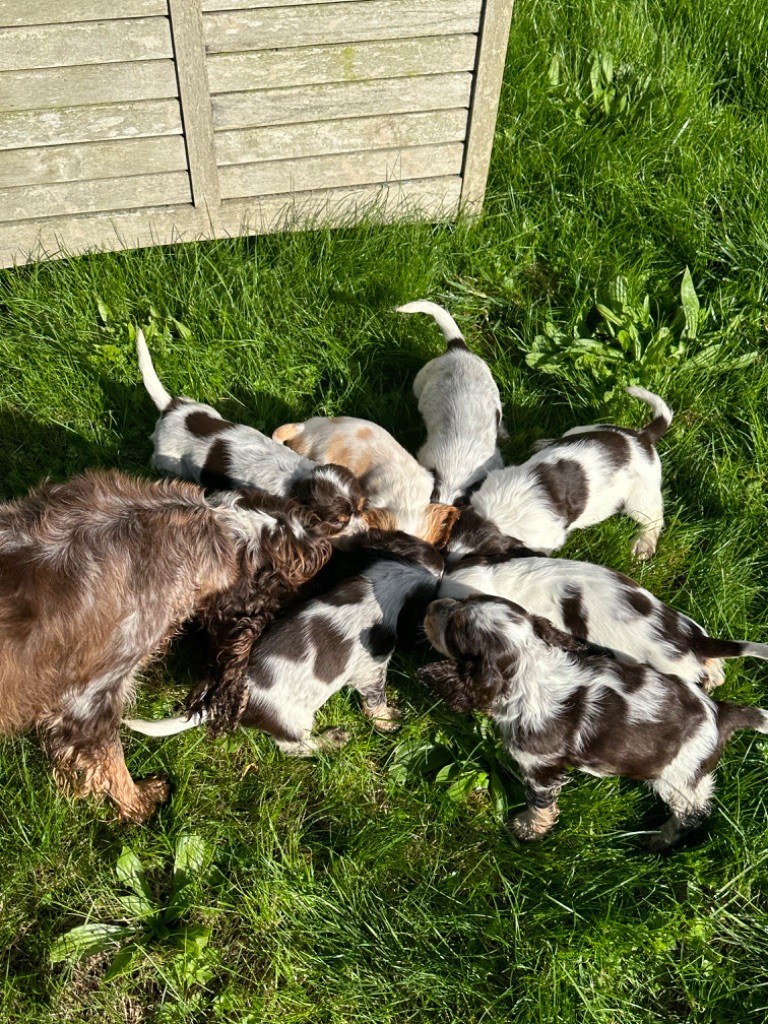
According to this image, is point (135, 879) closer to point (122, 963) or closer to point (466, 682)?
point (122, 963)

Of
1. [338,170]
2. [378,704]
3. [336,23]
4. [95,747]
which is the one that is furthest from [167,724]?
[336,23]

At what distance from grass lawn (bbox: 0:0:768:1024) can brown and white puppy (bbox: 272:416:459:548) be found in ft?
1.55

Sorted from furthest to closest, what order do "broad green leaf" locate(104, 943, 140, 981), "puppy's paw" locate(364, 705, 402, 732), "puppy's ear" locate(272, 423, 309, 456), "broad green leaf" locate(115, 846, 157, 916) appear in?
"puppy's ear" locate(272, 423, 309, 456) → "puppy's paw" locate(364, 705, 402, 732) → "broad green leaf" locate(115, 846, 157, 916) → "broad green leaf" locate(104, 943, 140, 981)

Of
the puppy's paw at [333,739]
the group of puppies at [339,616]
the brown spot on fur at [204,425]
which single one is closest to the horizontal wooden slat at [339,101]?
the brown spot on fur at [204,425]

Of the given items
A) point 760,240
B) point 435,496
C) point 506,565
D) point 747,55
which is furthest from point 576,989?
point 747,55

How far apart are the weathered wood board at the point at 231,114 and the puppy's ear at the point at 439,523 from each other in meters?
1.95

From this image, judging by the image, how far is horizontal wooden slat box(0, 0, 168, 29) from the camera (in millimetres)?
3953

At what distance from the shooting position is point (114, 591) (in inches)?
124

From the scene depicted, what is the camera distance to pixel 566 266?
17.1 ft

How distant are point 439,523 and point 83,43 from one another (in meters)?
2.89

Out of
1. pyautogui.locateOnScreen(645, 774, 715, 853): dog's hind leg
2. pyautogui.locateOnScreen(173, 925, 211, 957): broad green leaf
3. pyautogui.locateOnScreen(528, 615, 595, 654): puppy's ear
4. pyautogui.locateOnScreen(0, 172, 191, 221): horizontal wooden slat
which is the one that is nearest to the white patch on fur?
pyautogui.locateOnScreen(528, 615, 595, 654): puppy's ear

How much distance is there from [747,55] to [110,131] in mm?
4278

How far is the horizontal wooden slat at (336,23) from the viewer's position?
4.24 m

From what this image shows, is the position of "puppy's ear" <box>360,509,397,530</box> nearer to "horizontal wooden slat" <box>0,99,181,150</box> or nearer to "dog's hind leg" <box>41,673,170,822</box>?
"dog's hind leg" <box>41,673,170,822</box>
